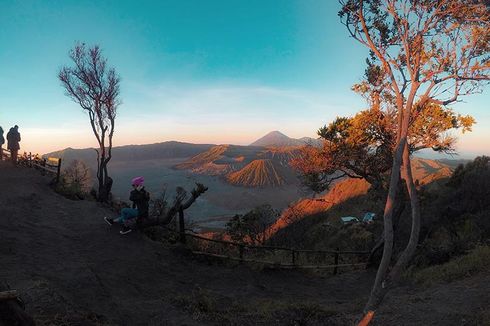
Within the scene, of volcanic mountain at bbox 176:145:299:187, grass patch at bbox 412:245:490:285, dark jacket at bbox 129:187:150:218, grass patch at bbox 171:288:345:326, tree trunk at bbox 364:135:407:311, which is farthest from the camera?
volcanic mountain at bbox 176:145:299:187

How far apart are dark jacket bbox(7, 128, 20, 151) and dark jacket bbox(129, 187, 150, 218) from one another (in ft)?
47.4

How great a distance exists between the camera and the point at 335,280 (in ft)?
42.8

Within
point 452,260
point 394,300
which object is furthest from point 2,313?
point 452,260

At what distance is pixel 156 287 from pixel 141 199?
3.17 metres

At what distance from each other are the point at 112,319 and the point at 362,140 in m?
12.4

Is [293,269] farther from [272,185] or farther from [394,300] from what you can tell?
[272,185]

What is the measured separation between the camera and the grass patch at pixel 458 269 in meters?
10.1

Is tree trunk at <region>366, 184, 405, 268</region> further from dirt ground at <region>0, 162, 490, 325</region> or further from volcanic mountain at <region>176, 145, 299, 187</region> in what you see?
volcanic mountain at <region>176, 145, 299, 187</region>

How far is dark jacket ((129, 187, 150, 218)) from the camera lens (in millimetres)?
10984

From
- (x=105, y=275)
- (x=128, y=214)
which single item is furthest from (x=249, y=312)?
(x=128, y=214)

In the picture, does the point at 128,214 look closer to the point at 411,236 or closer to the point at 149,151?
the point at 411,236

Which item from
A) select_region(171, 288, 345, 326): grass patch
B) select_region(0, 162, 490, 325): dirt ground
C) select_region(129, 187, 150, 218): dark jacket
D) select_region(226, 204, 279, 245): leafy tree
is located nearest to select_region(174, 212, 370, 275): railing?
select_region(0, 162, 490, 325): dirt ground

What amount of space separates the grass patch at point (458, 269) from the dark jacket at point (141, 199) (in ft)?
29.6

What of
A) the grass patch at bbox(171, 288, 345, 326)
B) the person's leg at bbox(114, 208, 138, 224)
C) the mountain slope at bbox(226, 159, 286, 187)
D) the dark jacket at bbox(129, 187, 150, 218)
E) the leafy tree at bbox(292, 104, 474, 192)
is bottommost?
the mountain slope at bbox(226, 159, 286, 187)
